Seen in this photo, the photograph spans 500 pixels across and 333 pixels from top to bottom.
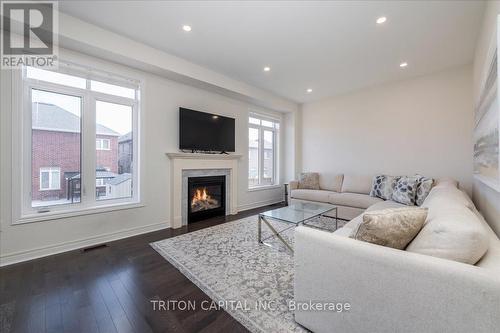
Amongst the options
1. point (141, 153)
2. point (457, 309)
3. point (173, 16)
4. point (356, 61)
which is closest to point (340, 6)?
point (356, 61)

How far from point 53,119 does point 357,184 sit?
5204 mm

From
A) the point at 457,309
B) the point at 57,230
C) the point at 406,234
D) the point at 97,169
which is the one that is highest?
the point at 97,169

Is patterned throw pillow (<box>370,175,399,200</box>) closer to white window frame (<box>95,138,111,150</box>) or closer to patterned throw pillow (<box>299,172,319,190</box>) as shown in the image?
patterned throw pillow (<box>299,172,319,190</box>)

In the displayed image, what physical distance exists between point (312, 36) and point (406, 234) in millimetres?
2610

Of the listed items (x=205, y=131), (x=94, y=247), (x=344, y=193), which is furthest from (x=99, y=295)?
(x=344, y=193)

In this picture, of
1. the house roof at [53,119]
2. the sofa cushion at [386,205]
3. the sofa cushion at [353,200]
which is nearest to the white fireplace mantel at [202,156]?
the house roof at [53,119]

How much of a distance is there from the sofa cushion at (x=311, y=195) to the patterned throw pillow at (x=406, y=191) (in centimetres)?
117

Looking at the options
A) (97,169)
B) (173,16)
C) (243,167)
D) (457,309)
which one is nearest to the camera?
(457,309)

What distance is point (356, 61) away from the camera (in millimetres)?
3412

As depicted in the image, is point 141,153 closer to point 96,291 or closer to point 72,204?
point 72,204

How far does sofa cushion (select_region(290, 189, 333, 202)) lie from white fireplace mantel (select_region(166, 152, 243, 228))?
54.6 inches

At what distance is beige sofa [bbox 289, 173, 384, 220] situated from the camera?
3.85 metres

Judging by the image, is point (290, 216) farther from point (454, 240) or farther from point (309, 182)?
point (309, 182)

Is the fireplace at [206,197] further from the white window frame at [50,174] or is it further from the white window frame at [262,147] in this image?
the white window frame at [50,174]
